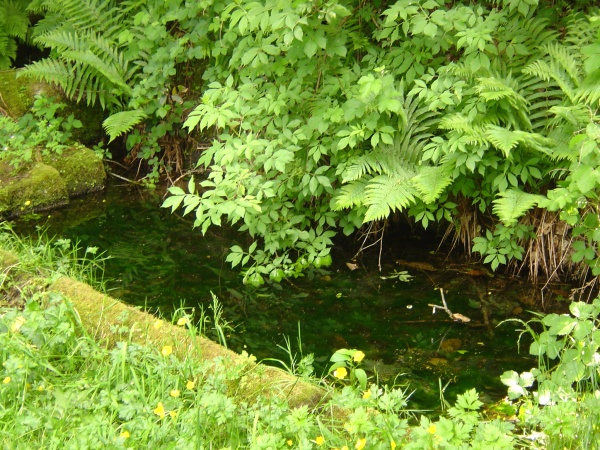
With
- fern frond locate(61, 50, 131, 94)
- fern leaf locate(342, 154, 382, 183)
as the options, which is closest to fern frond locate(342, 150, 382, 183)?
fern leaf locate(342, 154, 382, 183)

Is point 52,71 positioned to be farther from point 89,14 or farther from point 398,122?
point 398,122

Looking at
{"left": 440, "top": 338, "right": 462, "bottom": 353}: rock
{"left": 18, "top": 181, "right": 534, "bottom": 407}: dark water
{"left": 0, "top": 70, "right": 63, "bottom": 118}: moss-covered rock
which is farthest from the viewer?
{"left": 0, "top": 70, "right": 63, "bottom": 118}: moss-covered rock

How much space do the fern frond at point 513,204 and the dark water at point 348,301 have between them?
0.72m

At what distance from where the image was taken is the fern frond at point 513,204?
4457 mm

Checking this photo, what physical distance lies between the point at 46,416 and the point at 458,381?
225 centimetres

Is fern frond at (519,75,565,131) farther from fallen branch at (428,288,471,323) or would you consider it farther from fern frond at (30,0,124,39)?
fern frond at (30,0,124,39)

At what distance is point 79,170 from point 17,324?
12.3 ft

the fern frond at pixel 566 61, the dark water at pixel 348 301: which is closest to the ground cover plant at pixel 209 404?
the dark water at pixel 348 301

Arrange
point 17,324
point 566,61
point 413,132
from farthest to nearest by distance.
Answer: point 413,132 → point 566,61 → point 17,324

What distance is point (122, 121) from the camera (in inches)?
270

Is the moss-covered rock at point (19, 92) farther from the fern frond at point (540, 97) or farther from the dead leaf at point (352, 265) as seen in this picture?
the fern frond at point (540, 97)

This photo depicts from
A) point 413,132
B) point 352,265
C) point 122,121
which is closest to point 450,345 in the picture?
point 352,265

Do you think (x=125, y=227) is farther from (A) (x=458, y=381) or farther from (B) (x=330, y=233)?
(A) (x=458, y=381)

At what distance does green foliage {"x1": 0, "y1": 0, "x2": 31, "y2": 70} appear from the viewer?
773 centimetres
